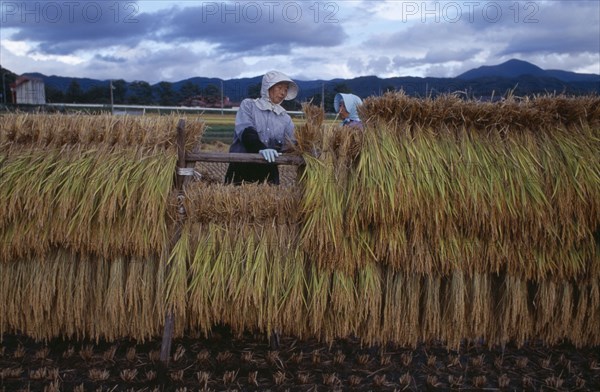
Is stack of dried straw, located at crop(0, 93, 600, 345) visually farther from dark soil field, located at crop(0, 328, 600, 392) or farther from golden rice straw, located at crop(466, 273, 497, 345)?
dark soil field, located at crop(0, 328, 600, 392)

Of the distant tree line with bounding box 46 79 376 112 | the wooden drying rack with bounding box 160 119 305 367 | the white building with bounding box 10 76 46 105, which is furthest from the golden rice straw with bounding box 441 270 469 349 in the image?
the white building with bounding box 10 76 46 105

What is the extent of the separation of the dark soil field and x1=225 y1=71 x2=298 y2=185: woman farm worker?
129cm

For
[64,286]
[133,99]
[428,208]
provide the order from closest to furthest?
[428,208] → [64,286] → [133,99]

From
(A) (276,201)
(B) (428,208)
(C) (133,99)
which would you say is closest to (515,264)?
(B) (428,208)

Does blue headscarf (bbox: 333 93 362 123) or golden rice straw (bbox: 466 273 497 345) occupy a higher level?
blue headscarf (bbox: 333 93 362 123)

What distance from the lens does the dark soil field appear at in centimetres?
298

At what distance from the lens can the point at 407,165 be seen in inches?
116

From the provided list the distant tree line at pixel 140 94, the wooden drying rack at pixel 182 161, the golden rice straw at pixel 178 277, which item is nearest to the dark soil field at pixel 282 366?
the wooden drying rack at pixel 182 161

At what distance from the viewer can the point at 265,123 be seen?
4.14m

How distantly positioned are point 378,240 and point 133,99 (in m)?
14.9

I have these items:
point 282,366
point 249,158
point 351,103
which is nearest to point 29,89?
point 351,103

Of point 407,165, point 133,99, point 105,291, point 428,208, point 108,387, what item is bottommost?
point 108,387

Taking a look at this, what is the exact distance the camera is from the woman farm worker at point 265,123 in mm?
4059

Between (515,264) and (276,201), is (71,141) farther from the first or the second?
(515,264)
